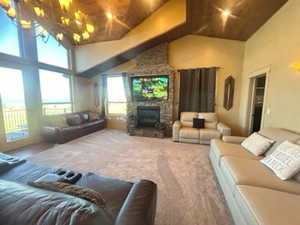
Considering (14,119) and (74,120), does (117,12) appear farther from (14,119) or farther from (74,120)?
(14,119)

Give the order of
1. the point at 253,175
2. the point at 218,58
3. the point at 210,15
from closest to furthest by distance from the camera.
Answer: the point at 253,175 → the point at 210,15 → the point at 218,58

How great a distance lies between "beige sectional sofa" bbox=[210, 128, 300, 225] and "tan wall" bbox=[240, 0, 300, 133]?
0.48m

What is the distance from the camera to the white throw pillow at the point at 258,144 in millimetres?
2244

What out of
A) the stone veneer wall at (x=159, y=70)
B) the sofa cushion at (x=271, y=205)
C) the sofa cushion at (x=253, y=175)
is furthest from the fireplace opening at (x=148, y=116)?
the sofa cushion at (x=271, y=205)

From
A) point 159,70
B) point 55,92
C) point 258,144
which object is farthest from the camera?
point 55,92

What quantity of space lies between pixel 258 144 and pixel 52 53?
6.17 meters

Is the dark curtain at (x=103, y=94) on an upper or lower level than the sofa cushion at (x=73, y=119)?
upper

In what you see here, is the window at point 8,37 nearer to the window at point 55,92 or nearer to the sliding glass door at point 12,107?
the sliding glass door at point 12,107

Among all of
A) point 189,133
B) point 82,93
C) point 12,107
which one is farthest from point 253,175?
point 82,93

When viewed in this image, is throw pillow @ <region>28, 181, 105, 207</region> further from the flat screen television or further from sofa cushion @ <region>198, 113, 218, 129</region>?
the flat screen television

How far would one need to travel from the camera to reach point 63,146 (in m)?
3.96

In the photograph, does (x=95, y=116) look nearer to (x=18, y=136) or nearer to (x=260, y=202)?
(x=18, y=136)

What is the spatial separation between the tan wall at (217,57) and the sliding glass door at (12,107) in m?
4.60

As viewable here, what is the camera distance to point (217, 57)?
472cm
